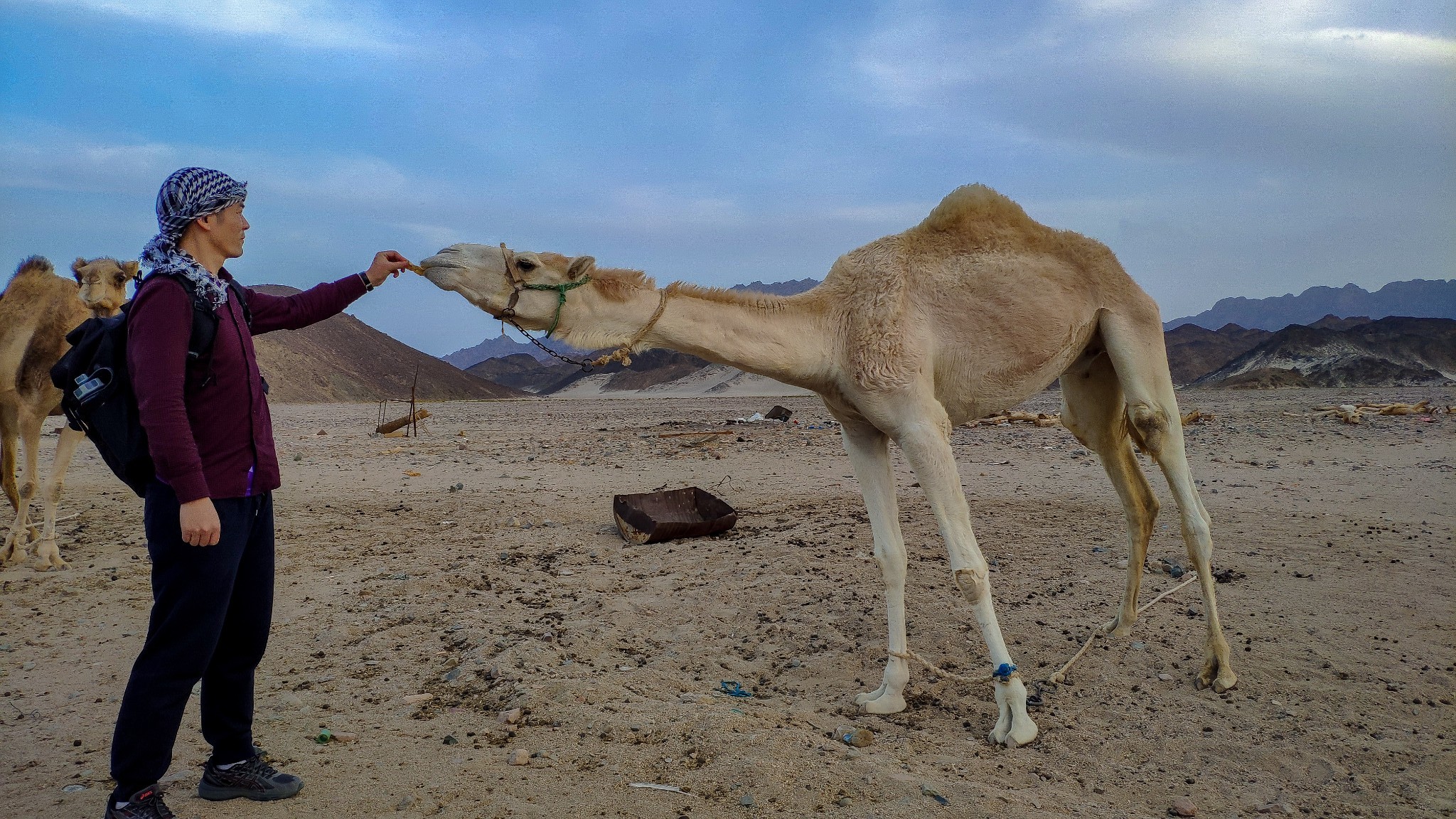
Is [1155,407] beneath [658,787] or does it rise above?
above

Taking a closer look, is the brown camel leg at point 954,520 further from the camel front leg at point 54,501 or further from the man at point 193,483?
the camel front leg at point 54,501

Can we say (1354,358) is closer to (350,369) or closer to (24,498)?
(24,498)

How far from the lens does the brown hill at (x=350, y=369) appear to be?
203 ft

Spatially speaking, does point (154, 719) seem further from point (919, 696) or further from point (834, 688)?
point (919, 696)

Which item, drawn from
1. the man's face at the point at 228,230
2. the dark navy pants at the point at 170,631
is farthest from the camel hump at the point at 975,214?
the dark navy pants at the point at 170,631

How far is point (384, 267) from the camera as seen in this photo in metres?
3.94

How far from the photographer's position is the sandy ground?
3.67 meters

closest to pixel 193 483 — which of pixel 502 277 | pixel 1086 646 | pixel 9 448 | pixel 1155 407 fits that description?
pixel 502 277

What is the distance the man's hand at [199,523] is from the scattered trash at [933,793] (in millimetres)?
2842

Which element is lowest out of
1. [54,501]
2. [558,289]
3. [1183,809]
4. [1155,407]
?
[1183,809]

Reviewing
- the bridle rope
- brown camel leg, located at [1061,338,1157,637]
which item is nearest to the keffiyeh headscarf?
the bridle rope

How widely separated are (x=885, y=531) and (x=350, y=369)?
3024 inches

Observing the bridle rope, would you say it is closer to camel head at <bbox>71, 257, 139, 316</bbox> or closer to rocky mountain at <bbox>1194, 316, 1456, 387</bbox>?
camel head at <bbox>71, 257, 139, 316</bbox>

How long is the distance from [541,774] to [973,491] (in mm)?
8001
